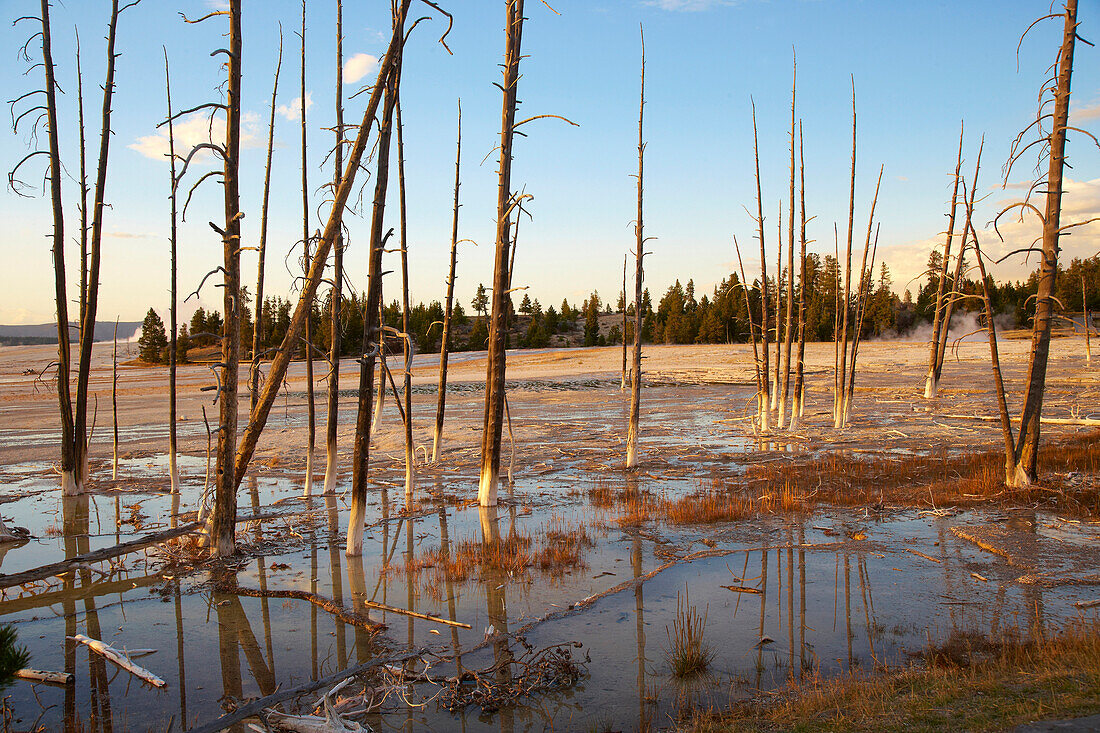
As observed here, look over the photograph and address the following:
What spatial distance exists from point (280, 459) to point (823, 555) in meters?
15.7

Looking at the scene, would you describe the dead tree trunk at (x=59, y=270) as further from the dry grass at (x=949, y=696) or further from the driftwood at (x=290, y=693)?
the dry grass at (x=949, y=696)

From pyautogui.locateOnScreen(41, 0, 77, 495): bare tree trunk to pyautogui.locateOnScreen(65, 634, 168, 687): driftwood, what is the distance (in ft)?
27.6

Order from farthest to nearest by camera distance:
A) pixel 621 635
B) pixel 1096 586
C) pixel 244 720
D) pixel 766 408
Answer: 1. pixel 766 408
2. pixel 1096 586
3. pixel 621 635
4. pixel 244 720

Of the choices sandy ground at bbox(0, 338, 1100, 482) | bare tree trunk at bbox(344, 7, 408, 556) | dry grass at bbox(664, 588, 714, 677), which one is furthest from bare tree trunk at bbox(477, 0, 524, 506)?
dry grass at bbox(664, 588, 714, 677)

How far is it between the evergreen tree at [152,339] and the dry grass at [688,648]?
293 feet

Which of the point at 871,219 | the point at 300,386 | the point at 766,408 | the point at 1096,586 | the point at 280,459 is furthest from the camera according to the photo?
the point at 300,386

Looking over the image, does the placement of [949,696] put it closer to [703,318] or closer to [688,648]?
[688,648]

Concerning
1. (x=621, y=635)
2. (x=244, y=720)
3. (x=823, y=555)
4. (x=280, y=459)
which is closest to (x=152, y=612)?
(x=244, y=720)

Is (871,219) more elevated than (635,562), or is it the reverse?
(871,219)

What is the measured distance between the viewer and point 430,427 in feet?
83.9

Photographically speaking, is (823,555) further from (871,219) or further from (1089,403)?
(1089,403)

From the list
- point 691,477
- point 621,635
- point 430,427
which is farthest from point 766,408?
point 621,635

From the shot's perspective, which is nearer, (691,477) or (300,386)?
(691,477)

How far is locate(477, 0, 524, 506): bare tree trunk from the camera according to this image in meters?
12.3
